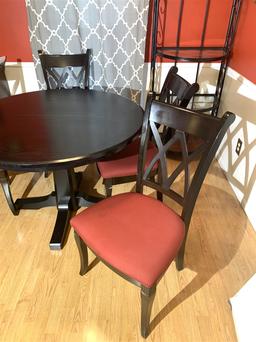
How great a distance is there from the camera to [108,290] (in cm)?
146

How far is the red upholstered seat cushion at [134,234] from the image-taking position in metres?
1.06

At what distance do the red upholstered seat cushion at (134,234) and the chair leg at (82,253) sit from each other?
12cm

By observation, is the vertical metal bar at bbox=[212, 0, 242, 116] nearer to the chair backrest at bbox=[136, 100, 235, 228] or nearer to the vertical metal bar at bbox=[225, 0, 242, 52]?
the vertical metal bar at bbox=[225, 0, 242, 52]

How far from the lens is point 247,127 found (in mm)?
1965

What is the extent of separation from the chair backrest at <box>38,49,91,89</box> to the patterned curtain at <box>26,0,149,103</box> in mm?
167

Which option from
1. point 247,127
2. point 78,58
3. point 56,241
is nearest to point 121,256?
point 56,241

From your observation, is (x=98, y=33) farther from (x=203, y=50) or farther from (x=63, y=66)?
(x=203, y=50)

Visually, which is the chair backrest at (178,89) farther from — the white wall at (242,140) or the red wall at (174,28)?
the red wall at (174,28)

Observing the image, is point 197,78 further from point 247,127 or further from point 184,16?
point 247,127

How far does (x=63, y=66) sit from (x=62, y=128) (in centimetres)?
98

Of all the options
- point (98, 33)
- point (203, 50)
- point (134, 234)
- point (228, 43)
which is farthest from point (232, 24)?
point (134, 234)

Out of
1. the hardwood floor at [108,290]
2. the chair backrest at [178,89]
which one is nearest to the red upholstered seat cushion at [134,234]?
the hardwood floor at [108,290]

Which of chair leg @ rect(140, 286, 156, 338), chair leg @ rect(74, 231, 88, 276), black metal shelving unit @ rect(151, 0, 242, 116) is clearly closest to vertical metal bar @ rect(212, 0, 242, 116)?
black metal shelving unit @ rect(151, 0, 242, 116)

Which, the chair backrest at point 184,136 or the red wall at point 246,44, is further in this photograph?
the red wall at point 246,44
